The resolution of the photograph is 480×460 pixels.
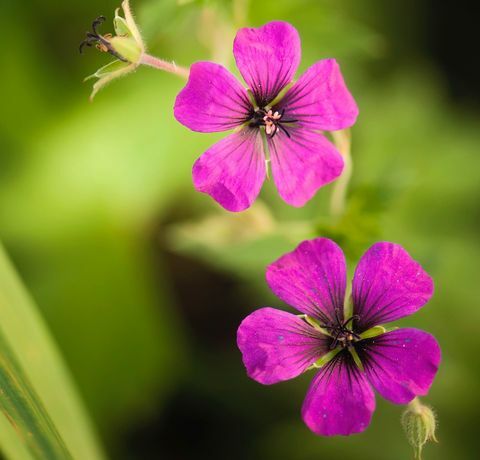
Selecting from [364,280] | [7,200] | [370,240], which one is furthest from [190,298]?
[364,280]

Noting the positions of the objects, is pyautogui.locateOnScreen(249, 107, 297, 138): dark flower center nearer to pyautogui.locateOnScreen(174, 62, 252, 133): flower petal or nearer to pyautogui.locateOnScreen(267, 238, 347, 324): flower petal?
pyautogui.locateOnScreen(174, 62, 252, 133): flower petal

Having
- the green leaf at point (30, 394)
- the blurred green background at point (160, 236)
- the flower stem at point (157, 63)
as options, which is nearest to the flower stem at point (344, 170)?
the flower stem at point (157, 63)

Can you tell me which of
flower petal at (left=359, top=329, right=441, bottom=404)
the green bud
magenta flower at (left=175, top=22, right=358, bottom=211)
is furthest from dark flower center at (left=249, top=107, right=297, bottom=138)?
the green bud

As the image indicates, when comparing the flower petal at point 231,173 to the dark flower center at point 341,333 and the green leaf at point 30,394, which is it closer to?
the dark flower center at point 341,333

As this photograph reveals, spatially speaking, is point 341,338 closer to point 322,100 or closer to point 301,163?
point 301,163

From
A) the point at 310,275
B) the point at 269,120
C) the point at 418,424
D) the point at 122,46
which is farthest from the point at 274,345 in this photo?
the point at 122,46

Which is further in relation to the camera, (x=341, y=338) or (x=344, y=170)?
(x=344, y=170)

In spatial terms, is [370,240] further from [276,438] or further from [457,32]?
[457,32]
